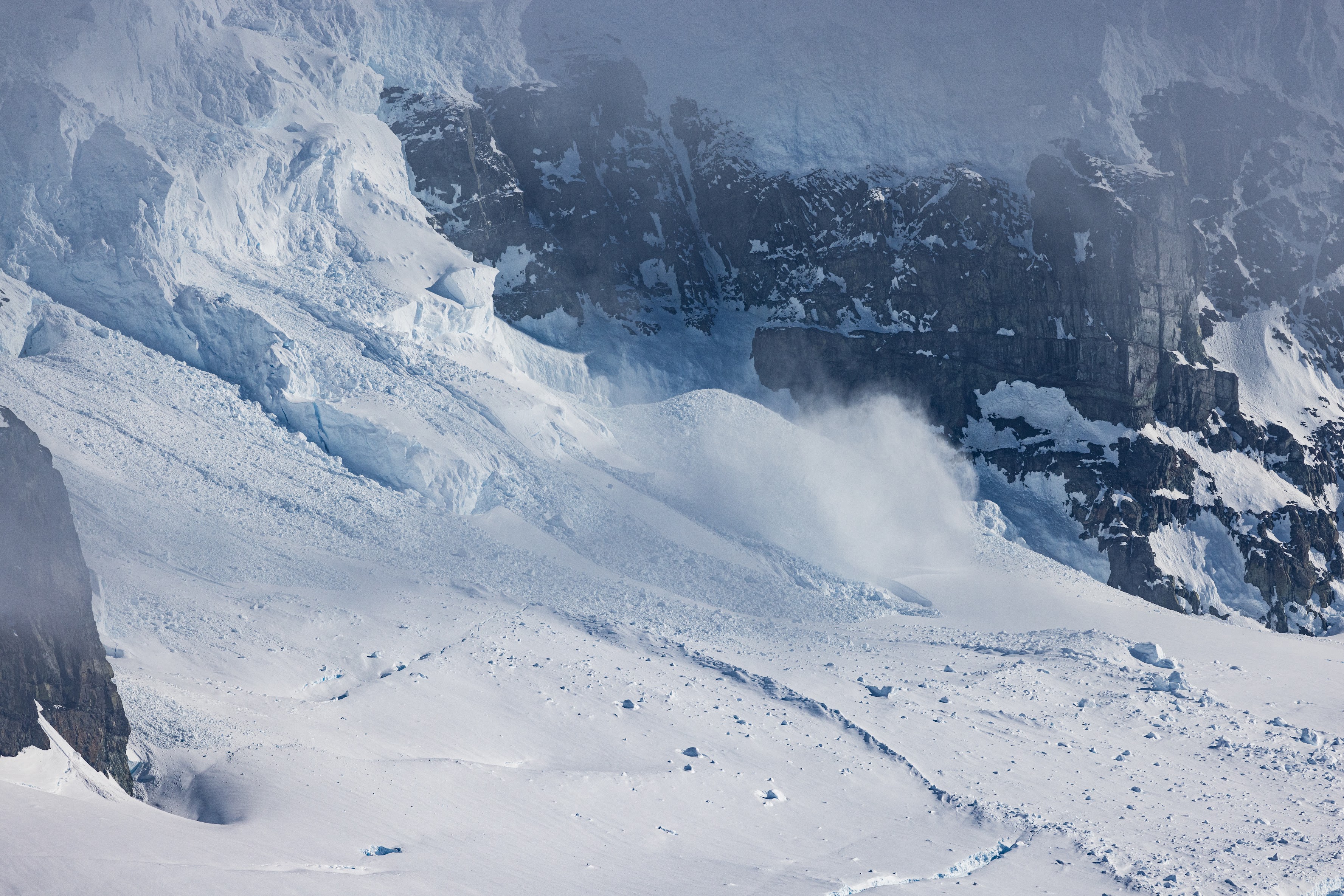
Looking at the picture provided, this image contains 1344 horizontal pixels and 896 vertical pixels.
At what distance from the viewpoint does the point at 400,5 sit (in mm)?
80188

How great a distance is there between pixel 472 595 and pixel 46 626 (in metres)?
18.8

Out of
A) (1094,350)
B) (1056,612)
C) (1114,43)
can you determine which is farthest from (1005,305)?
(1056,612)

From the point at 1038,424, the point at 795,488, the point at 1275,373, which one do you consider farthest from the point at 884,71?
the point at 795,488

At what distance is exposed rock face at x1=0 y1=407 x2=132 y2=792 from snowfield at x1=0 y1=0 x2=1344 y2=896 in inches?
44.1

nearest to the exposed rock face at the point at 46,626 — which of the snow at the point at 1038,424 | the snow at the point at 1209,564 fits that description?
the snow at the point at 1038,424

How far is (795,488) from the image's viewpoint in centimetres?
6262

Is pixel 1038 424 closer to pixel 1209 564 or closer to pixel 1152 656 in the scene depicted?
pixel 1209 564

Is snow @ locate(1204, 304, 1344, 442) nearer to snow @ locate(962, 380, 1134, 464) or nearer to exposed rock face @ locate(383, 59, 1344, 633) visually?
exposed rock face @ locate(383, 59, 1344, 633)

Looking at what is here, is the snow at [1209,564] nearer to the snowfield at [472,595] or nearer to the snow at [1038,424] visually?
the snowfield at [472,595]

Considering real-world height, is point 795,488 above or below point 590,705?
above

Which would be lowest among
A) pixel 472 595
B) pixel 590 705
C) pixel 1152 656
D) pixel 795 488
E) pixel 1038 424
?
pixel 590 705

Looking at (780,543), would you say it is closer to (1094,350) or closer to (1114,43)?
(1094,350)

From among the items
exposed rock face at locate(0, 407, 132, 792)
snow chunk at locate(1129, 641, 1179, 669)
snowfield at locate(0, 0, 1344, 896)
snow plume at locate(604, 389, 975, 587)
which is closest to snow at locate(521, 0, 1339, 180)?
snowfield at locate(0, 0, 1344, 896)

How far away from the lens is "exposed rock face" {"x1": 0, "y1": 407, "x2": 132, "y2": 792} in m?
26.0
